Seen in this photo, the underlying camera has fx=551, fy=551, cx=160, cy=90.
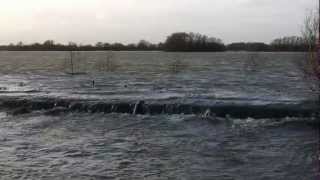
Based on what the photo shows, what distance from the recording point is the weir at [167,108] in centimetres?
2773


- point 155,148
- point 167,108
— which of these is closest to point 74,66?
point 167,108

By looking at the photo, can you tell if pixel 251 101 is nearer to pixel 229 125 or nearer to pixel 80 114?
pixel 229 125

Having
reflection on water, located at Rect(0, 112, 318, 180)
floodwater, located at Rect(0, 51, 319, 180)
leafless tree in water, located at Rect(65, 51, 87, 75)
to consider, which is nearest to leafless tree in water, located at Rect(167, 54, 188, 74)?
leafless tree in water, located at Rect(65, 51, 87, 75)

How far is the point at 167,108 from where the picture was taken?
1147 inches

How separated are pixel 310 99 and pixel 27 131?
17682 mm

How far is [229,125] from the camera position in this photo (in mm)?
24688

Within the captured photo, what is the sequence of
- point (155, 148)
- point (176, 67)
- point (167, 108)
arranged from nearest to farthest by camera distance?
point (155, 148) → point (167, 108) → point (176, 67)

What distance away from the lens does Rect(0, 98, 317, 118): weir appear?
2773cm

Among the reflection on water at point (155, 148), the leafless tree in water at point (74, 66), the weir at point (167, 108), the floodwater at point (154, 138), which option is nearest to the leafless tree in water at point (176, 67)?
the leafless tree in water at point (74, 66)

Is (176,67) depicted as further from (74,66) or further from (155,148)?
(155,148)

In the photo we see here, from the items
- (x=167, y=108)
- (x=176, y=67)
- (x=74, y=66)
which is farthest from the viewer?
(x=74, y=66)

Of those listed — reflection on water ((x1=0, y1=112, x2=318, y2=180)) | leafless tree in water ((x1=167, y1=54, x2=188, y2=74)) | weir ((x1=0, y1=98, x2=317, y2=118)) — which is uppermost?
weir ((x1=0, y1=98, x2=317, y2=118))

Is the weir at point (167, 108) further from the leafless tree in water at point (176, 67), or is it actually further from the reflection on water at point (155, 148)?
the leafless tree in water at point (176, 67)

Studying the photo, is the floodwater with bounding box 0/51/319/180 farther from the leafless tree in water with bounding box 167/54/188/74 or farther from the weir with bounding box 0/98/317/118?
the leafless tree in water with bounding box 167/54/188/74
